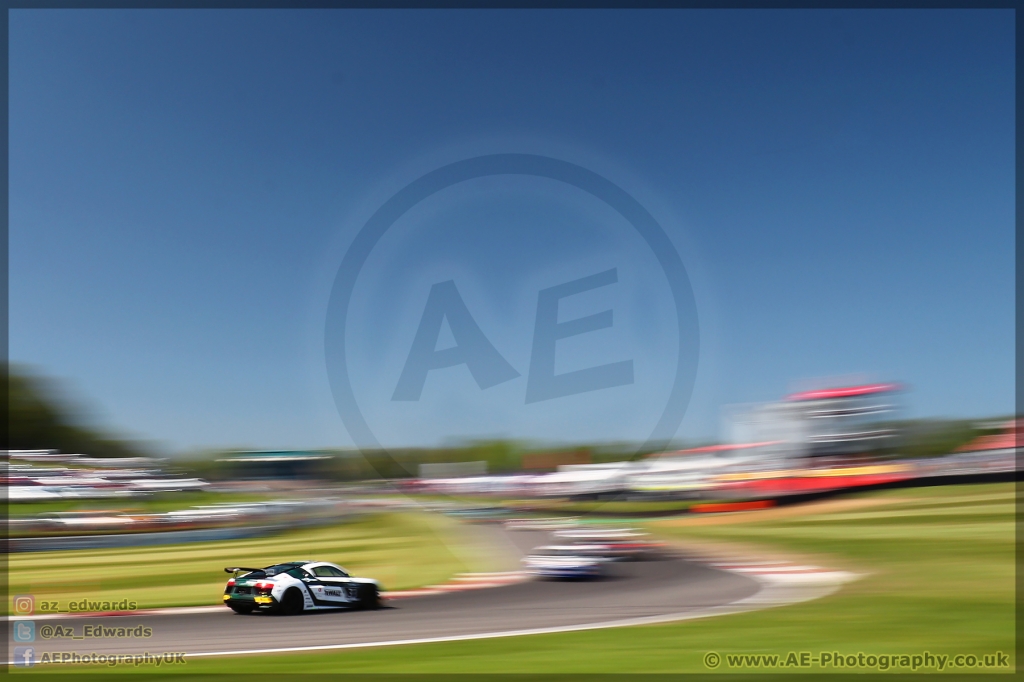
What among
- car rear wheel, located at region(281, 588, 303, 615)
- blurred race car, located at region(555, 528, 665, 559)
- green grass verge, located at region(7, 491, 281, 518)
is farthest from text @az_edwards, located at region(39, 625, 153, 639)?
green grass verge, located at region(7, 491, 281, 518)

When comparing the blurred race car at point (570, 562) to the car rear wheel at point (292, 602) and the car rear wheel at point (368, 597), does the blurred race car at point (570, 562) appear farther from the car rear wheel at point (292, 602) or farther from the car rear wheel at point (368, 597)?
the car rear wheel at point (292, 602)

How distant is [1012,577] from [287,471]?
162 feet

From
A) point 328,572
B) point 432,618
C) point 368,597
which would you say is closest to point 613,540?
point 368,597

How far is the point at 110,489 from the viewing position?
5116 centimetres

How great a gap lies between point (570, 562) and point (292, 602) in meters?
7.21

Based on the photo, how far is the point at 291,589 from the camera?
39.9ft

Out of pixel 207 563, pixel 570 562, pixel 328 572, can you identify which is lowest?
pixel 207 563

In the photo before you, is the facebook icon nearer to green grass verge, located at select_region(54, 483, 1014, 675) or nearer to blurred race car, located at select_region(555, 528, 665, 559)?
green grass verge, located at select_region(54, 483, 1014, 675)

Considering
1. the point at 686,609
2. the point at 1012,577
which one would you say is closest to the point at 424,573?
the point at 686,609

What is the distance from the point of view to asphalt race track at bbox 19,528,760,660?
998cm

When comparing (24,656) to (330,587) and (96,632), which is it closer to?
(96,632)

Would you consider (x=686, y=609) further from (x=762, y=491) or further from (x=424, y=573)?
(x=762, y=491)

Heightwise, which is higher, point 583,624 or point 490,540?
point 583,624

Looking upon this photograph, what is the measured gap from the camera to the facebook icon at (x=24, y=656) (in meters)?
8.51
